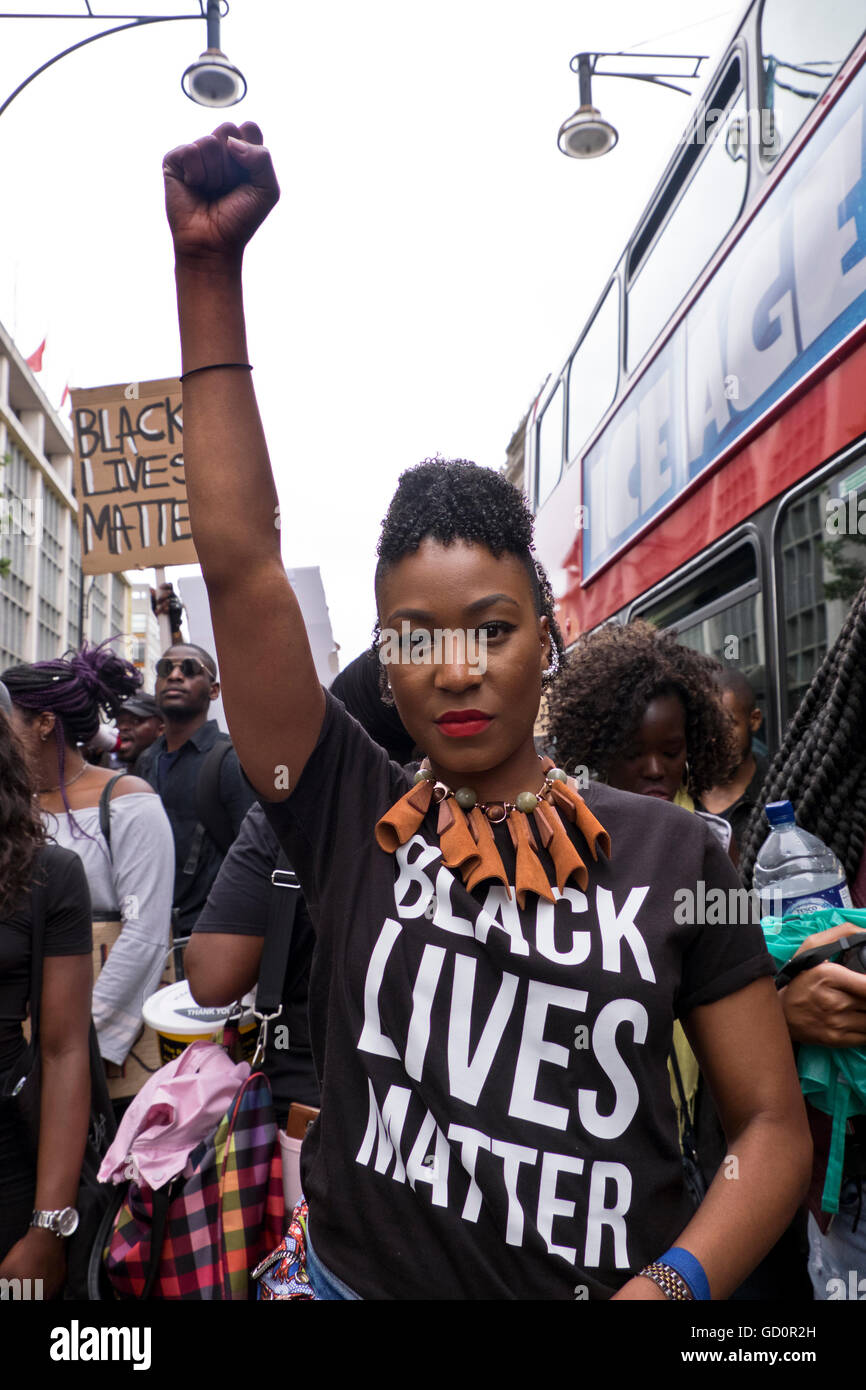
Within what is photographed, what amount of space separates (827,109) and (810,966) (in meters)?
2.94

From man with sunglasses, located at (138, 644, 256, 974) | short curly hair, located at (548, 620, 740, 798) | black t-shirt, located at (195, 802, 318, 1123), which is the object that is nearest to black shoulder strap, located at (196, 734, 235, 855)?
man with sunglasses, located at (138, 644, 256, 974)

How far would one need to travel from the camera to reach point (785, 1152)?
1.22 m

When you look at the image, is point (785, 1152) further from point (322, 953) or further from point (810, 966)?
point (322, 953)

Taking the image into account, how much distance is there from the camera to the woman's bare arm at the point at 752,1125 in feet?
3.93

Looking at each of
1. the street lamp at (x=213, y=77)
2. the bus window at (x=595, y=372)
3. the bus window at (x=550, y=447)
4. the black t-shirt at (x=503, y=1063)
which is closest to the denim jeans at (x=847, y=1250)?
the black t-shirt at (x=503, y=1063)

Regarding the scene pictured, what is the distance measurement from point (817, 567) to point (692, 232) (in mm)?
2190

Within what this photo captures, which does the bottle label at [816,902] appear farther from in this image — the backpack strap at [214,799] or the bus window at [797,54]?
the bus window at [797,54]

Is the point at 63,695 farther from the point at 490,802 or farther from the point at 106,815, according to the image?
the point at 490,802

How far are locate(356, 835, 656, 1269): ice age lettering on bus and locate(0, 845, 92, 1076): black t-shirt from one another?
1.17 m

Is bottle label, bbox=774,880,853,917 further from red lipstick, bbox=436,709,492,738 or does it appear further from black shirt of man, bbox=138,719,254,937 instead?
black shirt of man, bbox=138,719,254,937

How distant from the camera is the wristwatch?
204 centimetres

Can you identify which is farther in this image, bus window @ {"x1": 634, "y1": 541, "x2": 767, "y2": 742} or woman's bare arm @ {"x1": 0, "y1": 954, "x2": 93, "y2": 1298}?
bus window @ {"x1": 634, "y1": 541, "x2": 767, "y2": 742}

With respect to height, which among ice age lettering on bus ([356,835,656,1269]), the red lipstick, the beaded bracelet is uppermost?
the red lipstick
